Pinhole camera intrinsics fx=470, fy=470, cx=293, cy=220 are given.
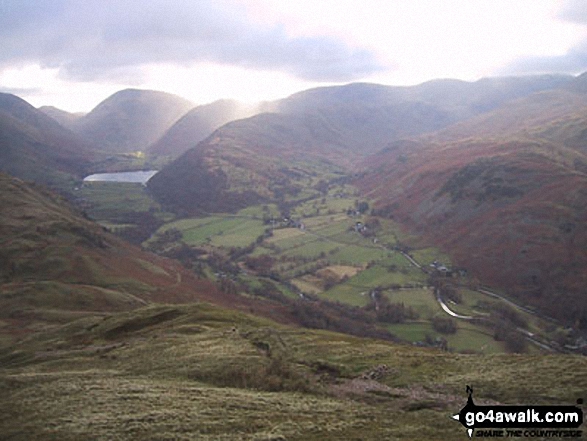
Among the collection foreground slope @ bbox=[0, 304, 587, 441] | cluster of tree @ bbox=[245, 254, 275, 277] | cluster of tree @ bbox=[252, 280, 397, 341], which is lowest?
cluster of tree @ bbox=[252, 280, 397, 341]

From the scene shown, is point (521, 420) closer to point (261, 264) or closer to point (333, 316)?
point (333, 316)

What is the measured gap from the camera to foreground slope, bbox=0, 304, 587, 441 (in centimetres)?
3262

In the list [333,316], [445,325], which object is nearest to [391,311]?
[445,325]

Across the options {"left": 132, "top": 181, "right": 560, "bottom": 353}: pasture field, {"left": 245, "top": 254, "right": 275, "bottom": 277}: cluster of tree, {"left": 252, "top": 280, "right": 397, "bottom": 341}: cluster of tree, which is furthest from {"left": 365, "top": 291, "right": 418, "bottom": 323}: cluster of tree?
{"left": 245, "top": 254, "right": 275, "bottom": 277}: cluster of tree

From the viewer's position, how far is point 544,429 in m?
30.7

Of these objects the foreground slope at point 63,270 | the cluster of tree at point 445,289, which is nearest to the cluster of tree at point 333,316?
the foreground slope at point 63,270

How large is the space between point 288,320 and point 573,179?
146 metres

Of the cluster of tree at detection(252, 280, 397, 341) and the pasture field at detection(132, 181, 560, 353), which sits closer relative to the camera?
the cluster of tree at detection(252, 280, 397, 341)

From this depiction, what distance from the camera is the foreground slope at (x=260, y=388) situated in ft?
107

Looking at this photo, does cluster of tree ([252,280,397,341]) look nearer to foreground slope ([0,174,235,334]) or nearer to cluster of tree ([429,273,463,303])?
foreground slope ([0,174,235,334])

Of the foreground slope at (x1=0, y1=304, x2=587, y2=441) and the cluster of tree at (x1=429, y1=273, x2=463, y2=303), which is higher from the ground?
the foreground slope at (x1=0, y1=304, x2=587, y2=441)

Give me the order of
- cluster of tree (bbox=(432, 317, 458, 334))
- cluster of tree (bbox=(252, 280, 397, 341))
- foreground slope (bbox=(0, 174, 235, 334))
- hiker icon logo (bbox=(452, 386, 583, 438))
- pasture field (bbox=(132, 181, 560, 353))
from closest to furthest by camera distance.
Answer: hiker icon logo (bbox=(452, 386, 583, 438)) → foreground slope (bbox=(0, 174, 235, 334)) → cluster of tree (bbox=(432, 317, 458, 334)) → cluster of tree (bbox=(252, 280, 397, 341)) → pasture field (bbox=(132, 181, 560, 353))

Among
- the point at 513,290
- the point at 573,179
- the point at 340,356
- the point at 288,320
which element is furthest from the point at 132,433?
the point at 573,179

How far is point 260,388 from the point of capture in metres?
43.6
